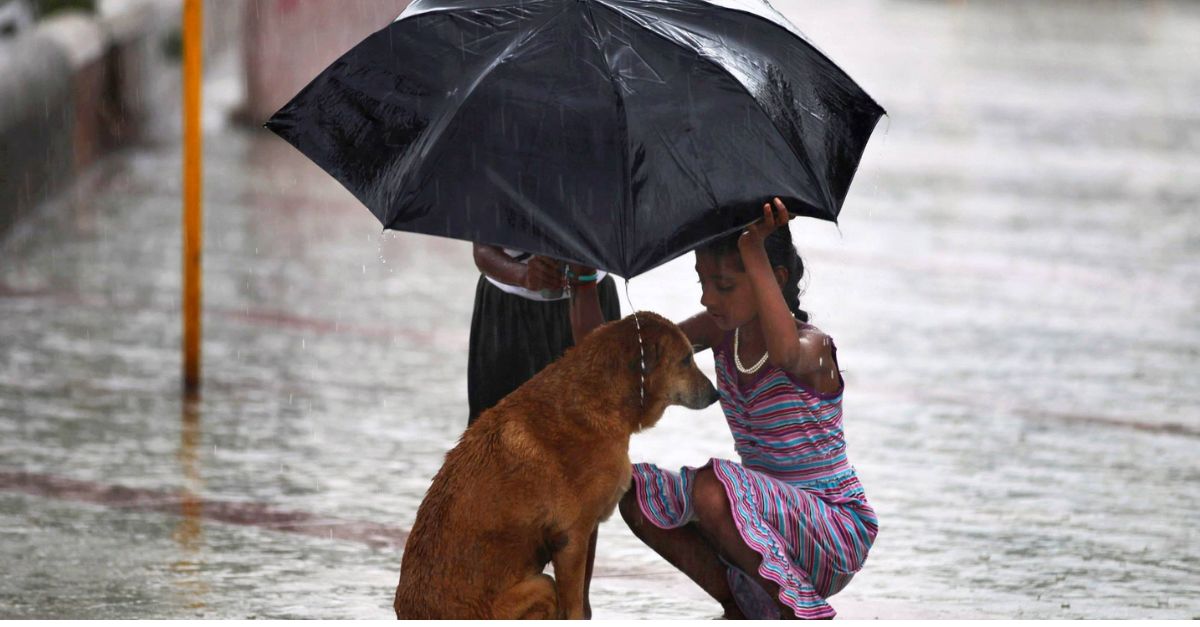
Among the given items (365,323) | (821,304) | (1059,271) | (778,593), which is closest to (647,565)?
(778,593)

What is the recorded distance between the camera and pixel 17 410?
752 centimetres

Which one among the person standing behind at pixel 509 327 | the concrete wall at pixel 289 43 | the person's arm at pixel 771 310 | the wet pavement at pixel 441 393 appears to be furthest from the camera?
the concrete wall at pixel 289 43

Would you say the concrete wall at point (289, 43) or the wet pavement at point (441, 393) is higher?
the concrete wall at point (289, 43)

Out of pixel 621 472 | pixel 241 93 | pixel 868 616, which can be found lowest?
pixel 868 616

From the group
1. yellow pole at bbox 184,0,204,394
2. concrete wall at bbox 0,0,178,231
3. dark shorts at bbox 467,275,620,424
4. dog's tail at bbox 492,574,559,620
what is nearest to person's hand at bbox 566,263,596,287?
dark shorts at bbox 467,275,620,424

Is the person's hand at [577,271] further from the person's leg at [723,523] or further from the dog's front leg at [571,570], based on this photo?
the dog's front leg at [571,570]

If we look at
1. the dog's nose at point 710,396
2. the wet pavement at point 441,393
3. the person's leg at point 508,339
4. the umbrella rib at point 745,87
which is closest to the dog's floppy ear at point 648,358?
the dog's nose at point 710,396

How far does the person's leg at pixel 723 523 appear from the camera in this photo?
461cm

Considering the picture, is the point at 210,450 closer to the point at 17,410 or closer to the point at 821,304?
the point at 17,410

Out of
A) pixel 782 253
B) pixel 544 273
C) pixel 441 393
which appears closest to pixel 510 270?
pixel 544 273

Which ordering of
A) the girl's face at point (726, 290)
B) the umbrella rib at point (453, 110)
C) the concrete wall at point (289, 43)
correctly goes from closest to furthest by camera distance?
the umbrella rib at point (453, 110)
the girl's face at point (726, 290)
the concrete wall at point (289, 43)

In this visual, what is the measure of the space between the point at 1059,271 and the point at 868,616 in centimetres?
648

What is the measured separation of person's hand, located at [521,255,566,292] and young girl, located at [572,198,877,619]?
0.35 feet

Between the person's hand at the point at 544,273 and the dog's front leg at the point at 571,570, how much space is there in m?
0.72
